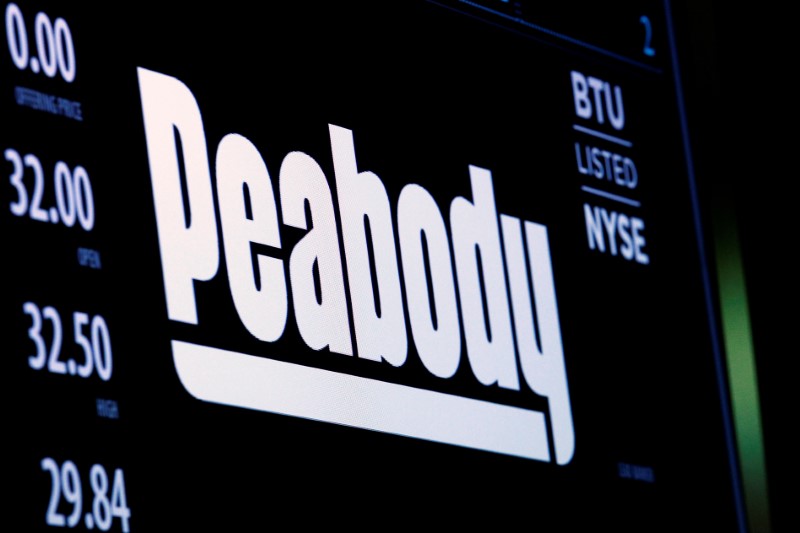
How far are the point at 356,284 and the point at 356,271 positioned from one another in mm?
16

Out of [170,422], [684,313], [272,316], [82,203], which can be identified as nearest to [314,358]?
[272,316]

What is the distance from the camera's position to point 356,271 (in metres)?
1.92

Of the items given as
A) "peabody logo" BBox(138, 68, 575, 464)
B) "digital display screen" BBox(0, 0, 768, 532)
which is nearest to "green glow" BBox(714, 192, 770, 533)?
"digital display screen" BBox(0, 0, 768, 532)

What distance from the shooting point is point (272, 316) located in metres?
1.80

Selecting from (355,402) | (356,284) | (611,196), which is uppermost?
(611,196)

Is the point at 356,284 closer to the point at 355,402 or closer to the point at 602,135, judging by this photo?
the point at 355,402

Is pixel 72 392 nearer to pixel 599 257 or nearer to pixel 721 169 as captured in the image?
pixel 599 257

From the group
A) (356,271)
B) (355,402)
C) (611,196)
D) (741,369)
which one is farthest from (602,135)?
(355,402)

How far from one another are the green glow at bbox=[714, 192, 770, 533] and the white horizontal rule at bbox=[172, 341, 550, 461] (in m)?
0.41

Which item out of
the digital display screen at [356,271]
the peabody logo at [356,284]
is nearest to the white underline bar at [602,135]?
the digital display screen at [356,271]

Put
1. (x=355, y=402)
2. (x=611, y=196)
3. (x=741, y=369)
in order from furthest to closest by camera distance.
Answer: (x=741, y=369), (x=611, y=196), (x=355, y=402)

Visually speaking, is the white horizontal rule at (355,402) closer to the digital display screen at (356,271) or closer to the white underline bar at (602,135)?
the digital display screen at (356,271)

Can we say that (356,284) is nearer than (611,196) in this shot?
Yes

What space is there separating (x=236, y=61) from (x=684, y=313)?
2.65ft
